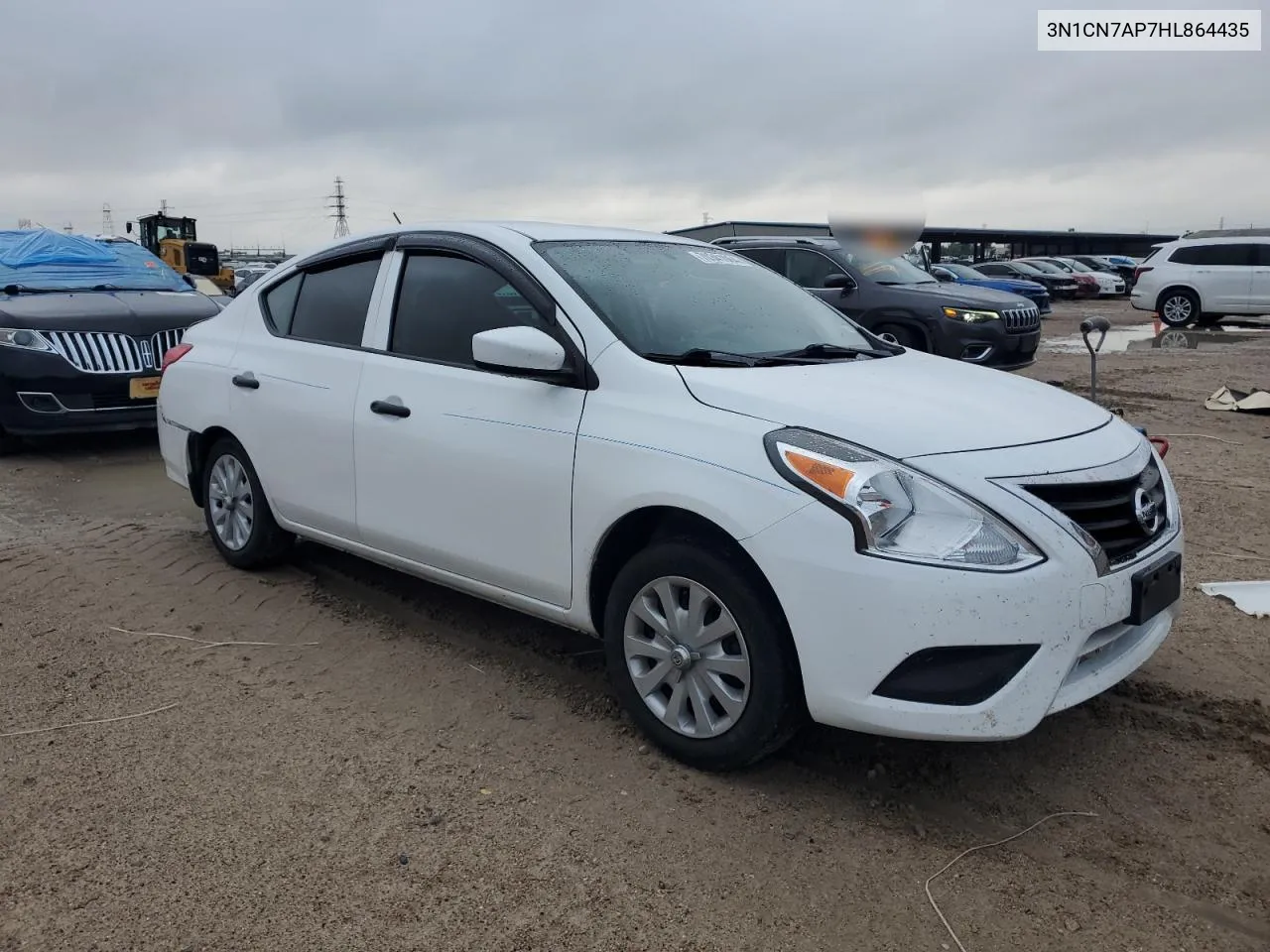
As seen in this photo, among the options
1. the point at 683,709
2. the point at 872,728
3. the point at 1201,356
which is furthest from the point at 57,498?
the point at 1201,356

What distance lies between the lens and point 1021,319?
10.8 meters

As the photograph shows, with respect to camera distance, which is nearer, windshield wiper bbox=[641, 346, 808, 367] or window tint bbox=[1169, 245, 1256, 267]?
windshield wiper bbox=[641, 346, 808, 367]

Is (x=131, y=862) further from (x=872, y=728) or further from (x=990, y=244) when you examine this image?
(x=990, y=244)

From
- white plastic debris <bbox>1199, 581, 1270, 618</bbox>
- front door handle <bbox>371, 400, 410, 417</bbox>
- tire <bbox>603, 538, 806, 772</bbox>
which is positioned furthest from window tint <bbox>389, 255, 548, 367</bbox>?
white plastic debris <bbox>1199, 581, 1270, 618</bbox>

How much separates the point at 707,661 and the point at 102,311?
643 cm

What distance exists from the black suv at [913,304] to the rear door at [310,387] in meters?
6.24

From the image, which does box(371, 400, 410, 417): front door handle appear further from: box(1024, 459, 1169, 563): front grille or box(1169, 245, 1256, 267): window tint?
box(1169, 245, 1256, 267): window tint

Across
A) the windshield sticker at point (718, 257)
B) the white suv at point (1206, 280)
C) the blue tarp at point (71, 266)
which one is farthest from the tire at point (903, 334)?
the white suv at point (1206, 280)

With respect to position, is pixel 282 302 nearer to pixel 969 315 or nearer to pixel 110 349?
pixel 110 349

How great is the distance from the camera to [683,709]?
3.14 meters

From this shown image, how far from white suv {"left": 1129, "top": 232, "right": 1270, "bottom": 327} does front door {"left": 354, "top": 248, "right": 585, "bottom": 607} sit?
1996 cm

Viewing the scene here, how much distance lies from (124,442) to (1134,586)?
26.0 feet

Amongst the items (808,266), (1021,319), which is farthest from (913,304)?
(808,266)

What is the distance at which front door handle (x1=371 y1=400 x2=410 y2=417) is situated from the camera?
12.8 feet
